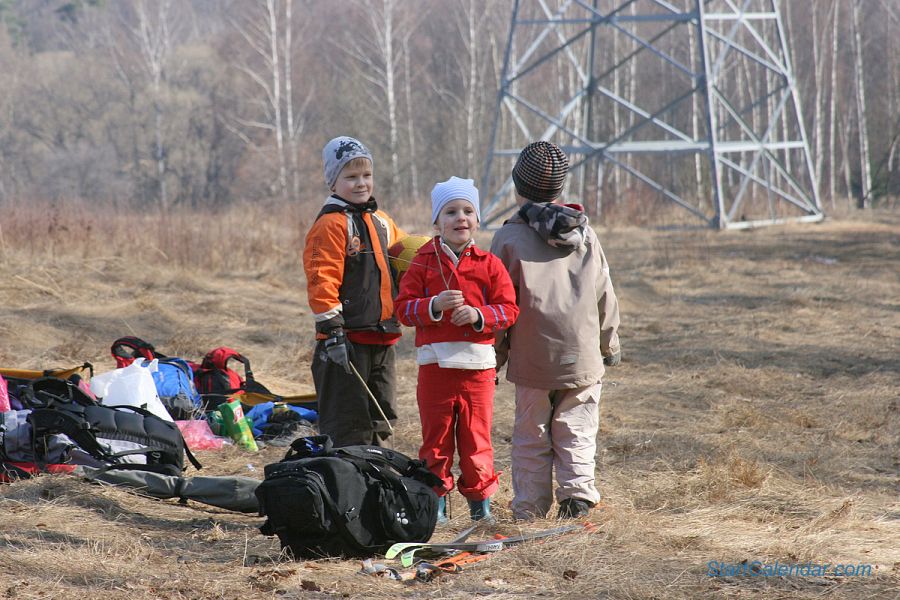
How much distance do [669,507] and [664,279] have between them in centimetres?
828

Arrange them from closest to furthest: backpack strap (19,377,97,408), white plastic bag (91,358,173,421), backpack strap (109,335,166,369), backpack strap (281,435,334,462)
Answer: backpack strap (281,435,334,462)
backpack strap (19,377,97,408)
white plastic bag (91,358,173,421)
backpack strap (109,335,166,369)

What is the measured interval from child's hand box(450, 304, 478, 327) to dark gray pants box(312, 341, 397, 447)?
0.69 meters

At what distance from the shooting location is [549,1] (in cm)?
4066

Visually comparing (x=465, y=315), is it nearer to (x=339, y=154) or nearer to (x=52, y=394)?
(x=339, y=154)

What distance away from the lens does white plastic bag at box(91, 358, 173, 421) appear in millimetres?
5594

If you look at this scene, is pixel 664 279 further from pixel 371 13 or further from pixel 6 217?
pixel 371 13

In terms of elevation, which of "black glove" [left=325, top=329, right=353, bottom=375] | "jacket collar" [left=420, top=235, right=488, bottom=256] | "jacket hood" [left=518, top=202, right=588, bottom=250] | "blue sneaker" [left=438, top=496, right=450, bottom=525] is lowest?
"blue sneaker" [left=438, top=496, right=450, bottom=525]

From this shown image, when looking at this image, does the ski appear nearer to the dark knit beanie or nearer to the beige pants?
the beige pants

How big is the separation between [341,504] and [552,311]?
121cm

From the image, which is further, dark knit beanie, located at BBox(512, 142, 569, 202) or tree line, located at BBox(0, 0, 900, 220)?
tree line, located at BBox(0, 0, 900, 220)

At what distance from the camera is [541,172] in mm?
4105

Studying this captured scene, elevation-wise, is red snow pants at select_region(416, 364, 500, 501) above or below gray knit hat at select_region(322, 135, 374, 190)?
below

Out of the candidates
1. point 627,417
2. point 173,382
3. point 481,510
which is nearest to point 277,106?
point 173,382

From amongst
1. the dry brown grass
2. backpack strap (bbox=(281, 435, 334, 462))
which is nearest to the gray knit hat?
backpack strap (bbox=(281, 435, 334, 462))
